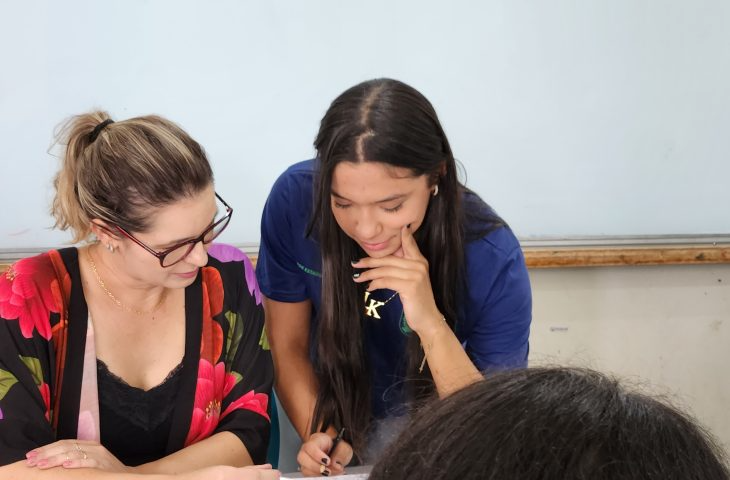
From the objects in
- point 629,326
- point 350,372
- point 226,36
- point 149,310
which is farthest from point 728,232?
point 149,310

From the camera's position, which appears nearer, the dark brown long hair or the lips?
the dark brown long hair

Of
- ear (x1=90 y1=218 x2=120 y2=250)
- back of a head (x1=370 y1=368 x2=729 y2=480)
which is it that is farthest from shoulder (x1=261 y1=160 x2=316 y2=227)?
back of a head (x1=370 y1=368 x2=729 y2=480)

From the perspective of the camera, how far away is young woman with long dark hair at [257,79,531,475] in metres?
1.23

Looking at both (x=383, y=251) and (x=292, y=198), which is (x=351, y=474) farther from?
(x=292, y=198)

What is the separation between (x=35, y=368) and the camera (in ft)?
4.01

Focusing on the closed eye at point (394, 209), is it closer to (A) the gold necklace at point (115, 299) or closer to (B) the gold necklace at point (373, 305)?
(B) the gold necklace at point (373, 305)

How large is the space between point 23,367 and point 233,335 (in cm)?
39

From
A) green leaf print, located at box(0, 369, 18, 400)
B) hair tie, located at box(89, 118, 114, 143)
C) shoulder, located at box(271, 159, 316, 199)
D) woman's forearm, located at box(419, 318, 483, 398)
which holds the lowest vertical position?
woman's forearm, located at box(419, 318, 483, 398)

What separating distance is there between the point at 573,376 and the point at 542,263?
1.63m

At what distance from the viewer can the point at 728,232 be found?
2.21 metres

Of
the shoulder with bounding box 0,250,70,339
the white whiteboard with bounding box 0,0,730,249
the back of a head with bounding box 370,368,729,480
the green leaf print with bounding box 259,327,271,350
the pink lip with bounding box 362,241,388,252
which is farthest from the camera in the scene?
the white whiteboard with bounding box 0,0,730,249

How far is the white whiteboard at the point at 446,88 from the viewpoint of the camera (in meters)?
1.88

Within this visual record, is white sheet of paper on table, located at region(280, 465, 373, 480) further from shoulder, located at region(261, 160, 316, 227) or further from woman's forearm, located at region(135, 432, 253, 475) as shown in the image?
shoulder, located at region(261, 160, 316, 227)

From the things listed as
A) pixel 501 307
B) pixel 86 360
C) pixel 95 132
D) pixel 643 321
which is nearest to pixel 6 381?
pixel 86 360
